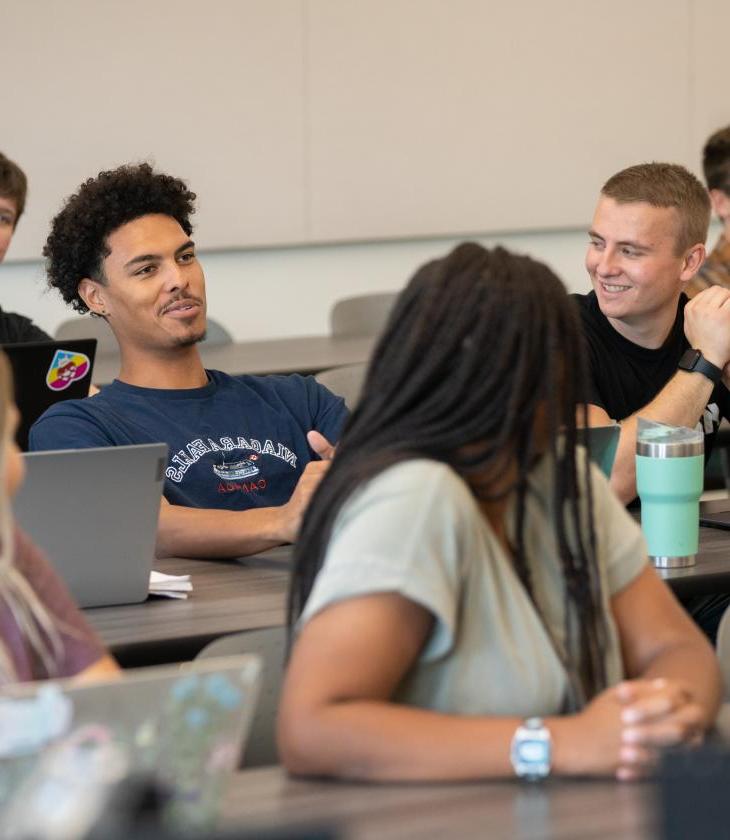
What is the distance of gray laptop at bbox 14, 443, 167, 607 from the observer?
1817mm

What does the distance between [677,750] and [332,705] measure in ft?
1.57

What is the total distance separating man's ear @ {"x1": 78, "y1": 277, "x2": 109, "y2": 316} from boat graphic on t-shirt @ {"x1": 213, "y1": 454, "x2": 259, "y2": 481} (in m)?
0.39

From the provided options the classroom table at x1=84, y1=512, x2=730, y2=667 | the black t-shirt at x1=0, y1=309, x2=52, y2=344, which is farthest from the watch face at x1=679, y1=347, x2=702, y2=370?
the black t-shirt at x1=0, y1=309, x2=52, y2=344

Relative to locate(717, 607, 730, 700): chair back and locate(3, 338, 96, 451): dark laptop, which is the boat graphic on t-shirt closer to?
locate(3, 338, 96, 451): dark laptop

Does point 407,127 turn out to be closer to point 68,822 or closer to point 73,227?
point 73,227

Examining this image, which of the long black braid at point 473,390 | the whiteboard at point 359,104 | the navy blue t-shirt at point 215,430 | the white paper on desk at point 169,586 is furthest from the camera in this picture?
the whiteboard at point 359,104

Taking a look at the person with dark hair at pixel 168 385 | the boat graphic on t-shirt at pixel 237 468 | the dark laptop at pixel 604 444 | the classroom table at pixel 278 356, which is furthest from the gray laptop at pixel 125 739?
the classroom table at pixel 278 356

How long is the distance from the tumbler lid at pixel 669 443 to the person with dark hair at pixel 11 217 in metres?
1.81

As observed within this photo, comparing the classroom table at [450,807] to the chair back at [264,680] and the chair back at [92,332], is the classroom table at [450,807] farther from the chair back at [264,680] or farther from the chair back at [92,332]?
the chair back at [92,332]

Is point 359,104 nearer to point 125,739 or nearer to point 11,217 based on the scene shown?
point 11,217

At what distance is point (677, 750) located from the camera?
830mm

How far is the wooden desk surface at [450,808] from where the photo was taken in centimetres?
111

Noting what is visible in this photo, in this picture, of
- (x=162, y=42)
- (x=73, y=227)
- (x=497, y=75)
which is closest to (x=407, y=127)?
(x=497, y=75)

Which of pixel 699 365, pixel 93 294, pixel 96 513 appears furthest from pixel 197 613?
pixel 699 365
